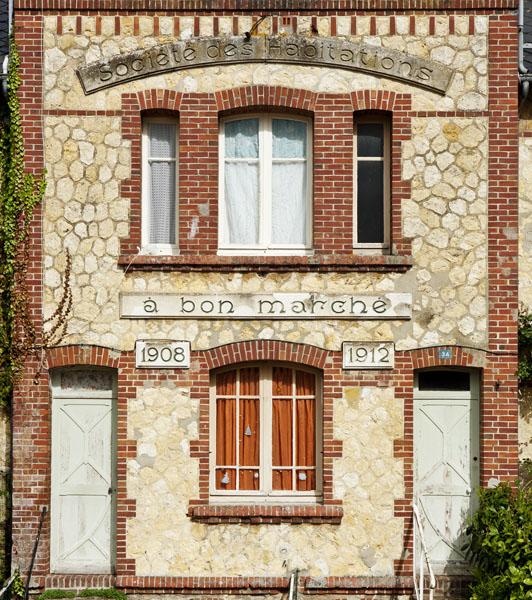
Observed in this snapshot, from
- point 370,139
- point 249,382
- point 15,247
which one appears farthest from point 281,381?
point 15,247

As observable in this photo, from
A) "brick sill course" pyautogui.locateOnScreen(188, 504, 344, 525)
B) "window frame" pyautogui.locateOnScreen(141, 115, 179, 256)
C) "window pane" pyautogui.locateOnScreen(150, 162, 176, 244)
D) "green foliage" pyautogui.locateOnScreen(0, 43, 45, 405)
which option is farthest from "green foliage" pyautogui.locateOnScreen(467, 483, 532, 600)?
"green foliage" pyautogui.locateOnScreen(0, 43, 45, 405)

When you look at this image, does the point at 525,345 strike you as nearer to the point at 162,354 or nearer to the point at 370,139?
the point at 370,139

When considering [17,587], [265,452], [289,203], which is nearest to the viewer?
[17,587]

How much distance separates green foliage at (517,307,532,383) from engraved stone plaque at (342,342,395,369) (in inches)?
66.2

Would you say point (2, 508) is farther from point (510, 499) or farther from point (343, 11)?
point (343, 11)

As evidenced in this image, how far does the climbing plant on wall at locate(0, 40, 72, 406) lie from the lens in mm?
13133

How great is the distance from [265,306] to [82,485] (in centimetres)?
325

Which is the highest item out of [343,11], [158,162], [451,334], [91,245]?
[343,11]

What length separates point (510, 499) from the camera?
1292cm

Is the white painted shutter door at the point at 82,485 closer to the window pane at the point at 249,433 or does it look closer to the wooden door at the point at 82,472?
the wooden door at the point at 82,472

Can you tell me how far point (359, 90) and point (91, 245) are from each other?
3891 millimetres

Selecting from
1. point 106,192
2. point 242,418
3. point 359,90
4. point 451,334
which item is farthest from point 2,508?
point 359,90

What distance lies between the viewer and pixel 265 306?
1313 cm

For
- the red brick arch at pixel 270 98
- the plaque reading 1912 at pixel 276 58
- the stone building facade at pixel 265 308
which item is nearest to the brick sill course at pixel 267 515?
the stone building facade at pixel 265 308
